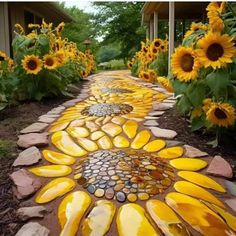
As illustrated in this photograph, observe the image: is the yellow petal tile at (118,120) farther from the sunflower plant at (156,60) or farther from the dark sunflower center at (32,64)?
the sunflower plant at (156,60)

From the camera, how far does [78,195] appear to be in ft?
7.84

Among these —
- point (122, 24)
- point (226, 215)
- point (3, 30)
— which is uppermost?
point (122, 24)

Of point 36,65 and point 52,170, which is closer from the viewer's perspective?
point 52,170

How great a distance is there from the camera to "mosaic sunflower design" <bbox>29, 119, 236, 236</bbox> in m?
2.10

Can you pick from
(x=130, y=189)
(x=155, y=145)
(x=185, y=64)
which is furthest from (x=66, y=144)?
(x=185, y=64)

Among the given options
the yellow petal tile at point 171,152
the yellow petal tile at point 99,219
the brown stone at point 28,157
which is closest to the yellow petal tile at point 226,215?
the yellow petal tile at point 99,219

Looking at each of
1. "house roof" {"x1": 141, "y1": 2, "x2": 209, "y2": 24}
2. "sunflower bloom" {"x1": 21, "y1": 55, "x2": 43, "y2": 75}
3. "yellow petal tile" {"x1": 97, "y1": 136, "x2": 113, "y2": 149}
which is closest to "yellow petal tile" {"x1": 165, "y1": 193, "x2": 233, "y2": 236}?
"yellow petal tile" {"x1": 97, "y1": 136, "x2": 113, "y2": 149}

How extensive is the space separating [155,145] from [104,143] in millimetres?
470

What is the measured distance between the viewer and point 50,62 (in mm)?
5305

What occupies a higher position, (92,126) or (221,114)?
(221,114)

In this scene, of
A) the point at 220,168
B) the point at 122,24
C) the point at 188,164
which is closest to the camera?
the point at 220,168

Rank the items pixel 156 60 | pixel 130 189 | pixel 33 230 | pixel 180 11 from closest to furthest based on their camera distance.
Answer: pixel 33 230, pixel 130 189, pixel 156 60, pixel 180 11

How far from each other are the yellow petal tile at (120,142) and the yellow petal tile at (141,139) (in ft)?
0.22

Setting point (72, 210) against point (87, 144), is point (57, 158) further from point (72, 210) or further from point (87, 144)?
point (72, 210)
